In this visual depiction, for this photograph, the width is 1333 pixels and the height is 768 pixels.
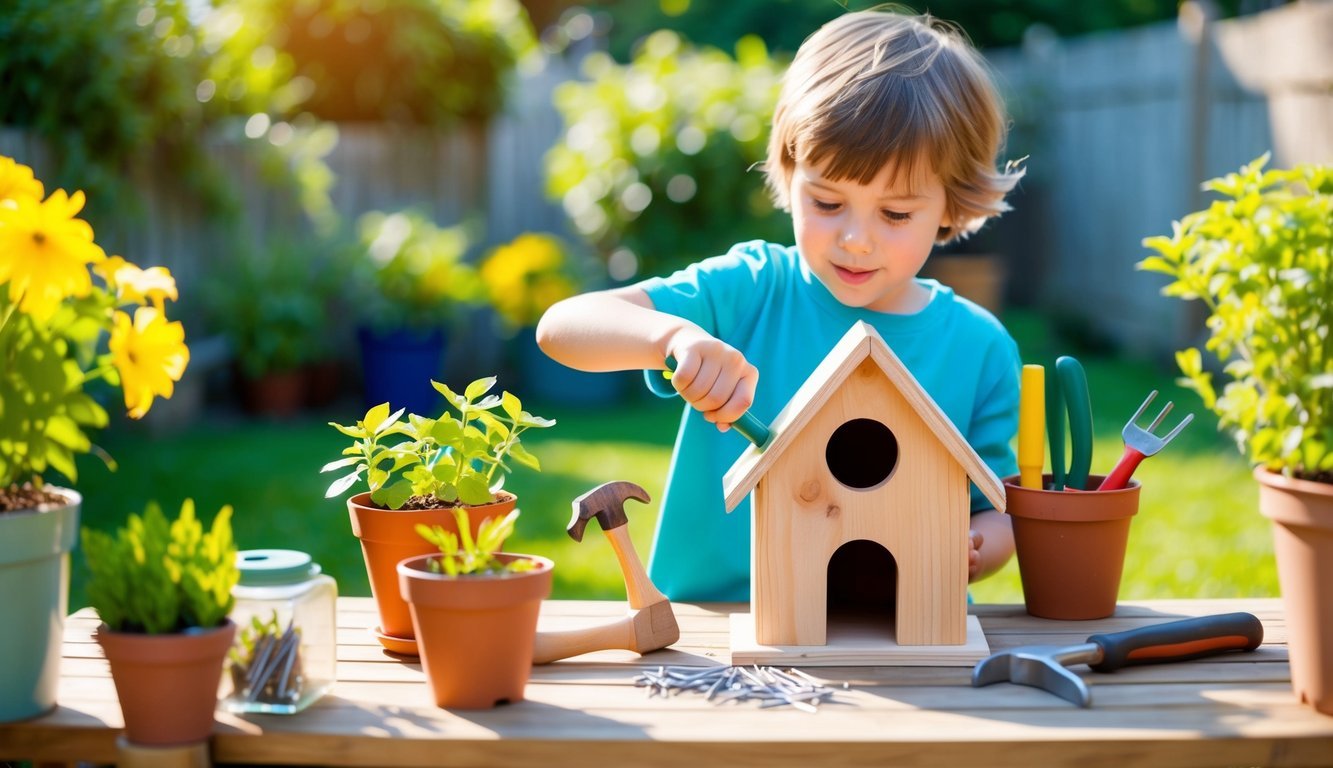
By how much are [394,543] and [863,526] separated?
562mm

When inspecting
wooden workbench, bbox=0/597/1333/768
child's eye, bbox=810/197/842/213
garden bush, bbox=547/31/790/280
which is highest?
garden bush, bbox=547/31/790/280

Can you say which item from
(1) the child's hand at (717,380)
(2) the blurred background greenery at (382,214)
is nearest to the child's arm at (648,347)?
(1) the child's hand at (717,380)

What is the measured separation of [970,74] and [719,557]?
0.85 m

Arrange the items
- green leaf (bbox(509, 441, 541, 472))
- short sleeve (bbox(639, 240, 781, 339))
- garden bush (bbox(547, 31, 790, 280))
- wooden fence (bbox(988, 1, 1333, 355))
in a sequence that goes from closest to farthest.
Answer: green leaf (bbox(509, 441, 541, 472)), short sleeve (bbox(639, 240, 781, 339)), wooden fence (bbox(988, 1, 1333, 355)), garden bush (bbox(547, 31, 790, 280))

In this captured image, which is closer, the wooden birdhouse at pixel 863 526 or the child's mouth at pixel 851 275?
the wooden birdhouse at pixel 863 526

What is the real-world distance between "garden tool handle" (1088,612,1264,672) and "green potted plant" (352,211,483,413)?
19.9 ft

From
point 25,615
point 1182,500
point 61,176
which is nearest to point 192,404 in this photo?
point 61,176

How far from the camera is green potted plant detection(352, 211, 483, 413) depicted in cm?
742

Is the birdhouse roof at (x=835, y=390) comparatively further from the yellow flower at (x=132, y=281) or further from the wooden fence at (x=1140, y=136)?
the wooden fence at (x=1140, y=136)

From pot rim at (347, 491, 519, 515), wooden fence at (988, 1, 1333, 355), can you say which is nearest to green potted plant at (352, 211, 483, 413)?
wooden fence at (988, 1, 1333, 355)

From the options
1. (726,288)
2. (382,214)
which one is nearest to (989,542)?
(726,288)

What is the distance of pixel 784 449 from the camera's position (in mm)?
1584

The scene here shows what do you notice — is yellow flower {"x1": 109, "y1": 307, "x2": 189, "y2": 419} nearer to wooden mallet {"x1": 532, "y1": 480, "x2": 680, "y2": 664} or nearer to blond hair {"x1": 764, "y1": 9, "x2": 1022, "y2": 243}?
wooden mallet {"x1": 532, "y1": 480, "x2": 680, "y2": 664}

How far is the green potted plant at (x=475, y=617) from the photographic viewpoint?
4.56 ft
